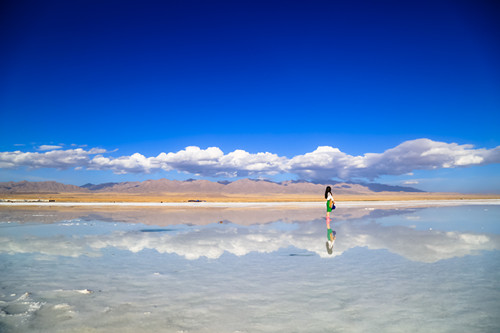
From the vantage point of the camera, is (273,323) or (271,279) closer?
(273,323)

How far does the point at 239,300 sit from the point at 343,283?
8.32 feet

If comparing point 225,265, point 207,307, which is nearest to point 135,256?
point 225,265

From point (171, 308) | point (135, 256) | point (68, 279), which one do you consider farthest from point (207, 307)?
point (135, 256)

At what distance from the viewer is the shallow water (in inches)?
198

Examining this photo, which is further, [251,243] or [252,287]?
[251,243]

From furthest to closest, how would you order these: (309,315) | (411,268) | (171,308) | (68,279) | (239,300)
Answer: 1. (411,268)
2. (68,279)
3. (239,300)
4. (171,308)
5. (309,315)

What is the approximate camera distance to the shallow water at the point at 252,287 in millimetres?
5020

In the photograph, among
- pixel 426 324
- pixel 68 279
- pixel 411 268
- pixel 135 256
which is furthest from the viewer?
pixel 135 256

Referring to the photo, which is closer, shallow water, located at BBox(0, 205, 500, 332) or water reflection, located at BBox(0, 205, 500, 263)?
shallow water, located at BBox(0, 205, 500, 332)

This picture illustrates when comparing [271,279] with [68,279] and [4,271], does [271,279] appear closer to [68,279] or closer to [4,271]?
[68,279]

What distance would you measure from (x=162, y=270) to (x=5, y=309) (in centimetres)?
346

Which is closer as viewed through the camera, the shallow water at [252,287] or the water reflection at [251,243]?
the shallow water at [252,287]

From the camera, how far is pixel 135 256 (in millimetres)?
10250

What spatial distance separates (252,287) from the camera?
6832 millimetres
